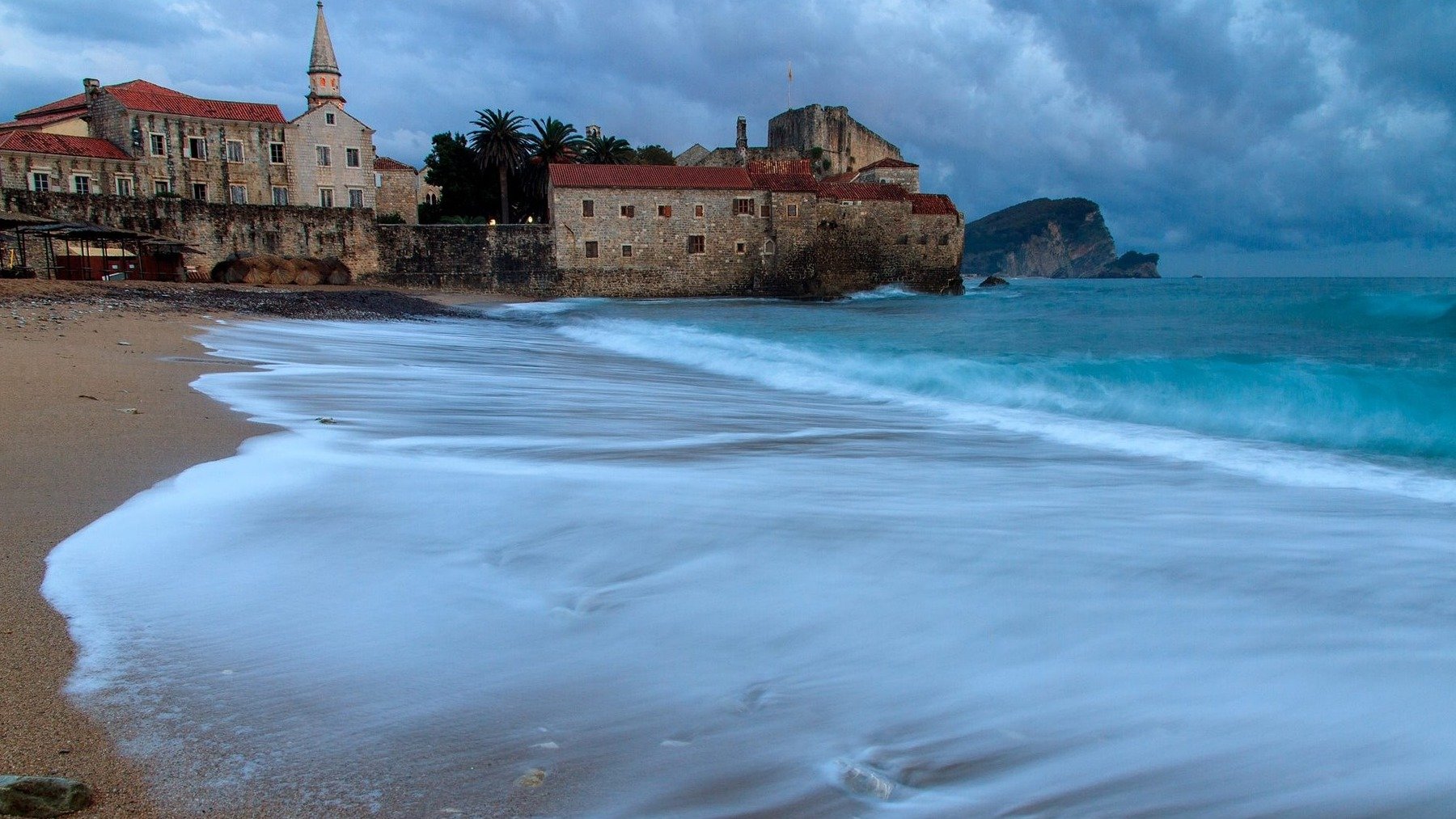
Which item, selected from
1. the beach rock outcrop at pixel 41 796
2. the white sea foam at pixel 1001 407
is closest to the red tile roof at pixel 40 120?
the white sea foam at pixel 1001 407

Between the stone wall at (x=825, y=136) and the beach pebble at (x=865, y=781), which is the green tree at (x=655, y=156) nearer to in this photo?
the stone wall at (x=825, y=136)

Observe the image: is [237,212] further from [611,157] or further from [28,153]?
[611,157]

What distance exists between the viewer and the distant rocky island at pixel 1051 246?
173125 mm

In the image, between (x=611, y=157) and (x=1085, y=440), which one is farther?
(x=611, y=157)

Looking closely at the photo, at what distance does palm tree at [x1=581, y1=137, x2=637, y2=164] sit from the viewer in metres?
52.2

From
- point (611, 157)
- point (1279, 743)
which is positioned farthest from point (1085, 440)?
point (611, 157)

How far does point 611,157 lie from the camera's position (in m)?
52.7

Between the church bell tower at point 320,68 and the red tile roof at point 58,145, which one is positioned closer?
the red tile roof at point 58,145

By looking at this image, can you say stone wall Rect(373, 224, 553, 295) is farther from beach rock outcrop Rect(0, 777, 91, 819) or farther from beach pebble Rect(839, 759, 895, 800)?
beach pebble Rect(839, 759, 895, 800)

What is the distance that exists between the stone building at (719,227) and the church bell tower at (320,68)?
11.9 metres

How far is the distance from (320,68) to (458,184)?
881cm

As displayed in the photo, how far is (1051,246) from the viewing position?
575 feet

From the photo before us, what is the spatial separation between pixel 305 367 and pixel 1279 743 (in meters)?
9.55

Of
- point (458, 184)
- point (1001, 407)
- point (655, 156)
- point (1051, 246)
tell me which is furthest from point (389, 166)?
point (1051, 246)
